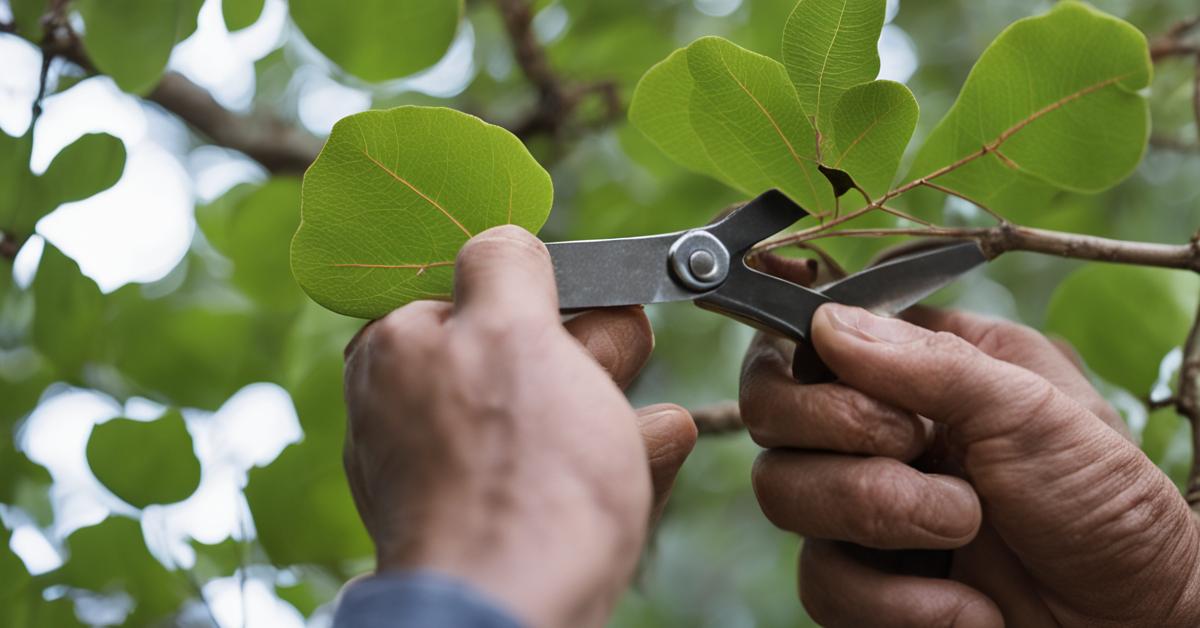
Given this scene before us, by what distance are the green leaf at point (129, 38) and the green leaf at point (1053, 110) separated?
0.49 m

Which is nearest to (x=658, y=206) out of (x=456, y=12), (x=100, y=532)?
(x=456, y=12)

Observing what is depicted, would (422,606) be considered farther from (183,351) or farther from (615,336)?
(183,351)

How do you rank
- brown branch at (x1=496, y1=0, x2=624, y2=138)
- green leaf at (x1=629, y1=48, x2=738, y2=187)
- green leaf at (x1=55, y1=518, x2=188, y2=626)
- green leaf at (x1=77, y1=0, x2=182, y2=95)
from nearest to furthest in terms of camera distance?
green leaf at (x1=629, y1=48, x2=738, y2=187)
green leaf at (x1=77, y1=0, x2=182, y2=95)
green leaf at (x1=55, y1=518, x2=188, y2=626)
brown branch at (x1=496, y1=0, x2=624, y2=138)

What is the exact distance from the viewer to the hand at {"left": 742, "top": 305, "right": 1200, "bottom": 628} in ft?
1.76

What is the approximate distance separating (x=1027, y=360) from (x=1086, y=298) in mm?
108

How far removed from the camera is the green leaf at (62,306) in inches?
26.7

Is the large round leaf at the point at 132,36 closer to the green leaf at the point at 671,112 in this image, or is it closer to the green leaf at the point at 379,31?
the green leaf at the point at 379,31

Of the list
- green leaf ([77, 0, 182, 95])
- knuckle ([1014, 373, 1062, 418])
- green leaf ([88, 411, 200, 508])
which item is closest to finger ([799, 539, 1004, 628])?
knuckle ([1014, 373, 1062, 418])

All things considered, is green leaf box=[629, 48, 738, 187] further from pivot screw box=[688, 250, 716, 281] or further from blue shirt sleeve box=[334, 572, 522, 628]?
blue shirt sleeve box=[334, 572, 522, 628]

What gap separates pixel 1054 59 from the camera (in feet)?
1.76

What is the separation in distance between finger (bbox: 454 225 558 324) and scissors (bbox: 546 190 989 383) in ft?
0.13

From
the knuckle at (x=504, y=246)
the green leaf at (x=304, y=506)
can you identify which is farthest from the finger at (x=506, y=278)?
the green leaf at (x=304, y=506)

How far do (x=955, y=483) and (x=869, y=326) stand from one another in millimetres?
98

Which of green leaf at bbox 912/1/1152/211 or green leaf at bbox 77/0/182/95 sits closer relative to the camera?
green leaf at bbox 912/1/1152/211
